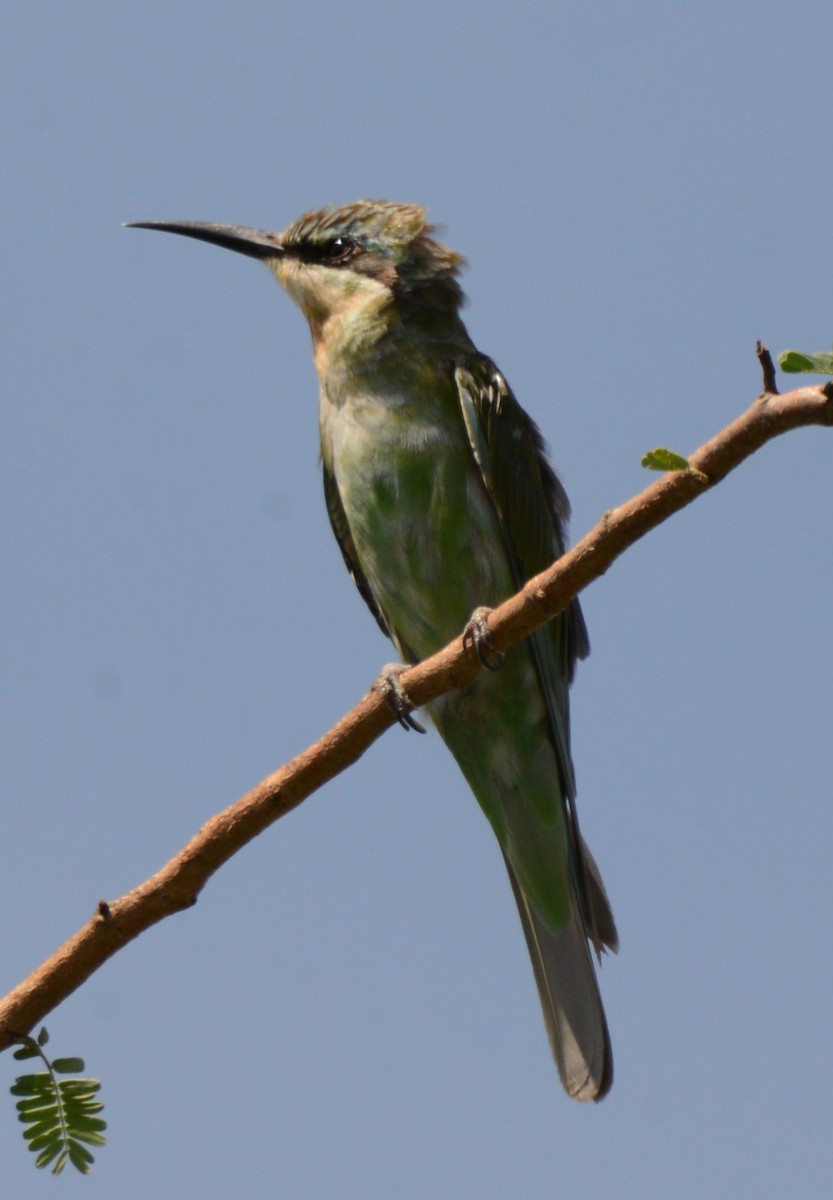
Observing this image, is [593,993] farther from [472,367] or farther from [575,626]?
[472,367]

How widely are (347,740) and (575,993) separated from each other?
2083 millimetres

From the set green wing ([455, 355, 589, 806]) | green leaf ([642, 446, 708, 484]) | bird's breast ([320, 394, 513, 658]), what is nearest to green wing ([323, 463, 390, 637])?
bird's breast ([320, 394, 513, 658])

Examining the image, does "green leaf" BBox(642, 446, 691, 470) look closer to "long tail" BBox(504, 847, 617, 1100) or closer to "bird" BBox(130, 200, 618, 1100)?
"bird" BBox(130, 200, 618, 1100)

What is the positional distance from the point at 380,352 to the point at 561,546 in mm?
1031

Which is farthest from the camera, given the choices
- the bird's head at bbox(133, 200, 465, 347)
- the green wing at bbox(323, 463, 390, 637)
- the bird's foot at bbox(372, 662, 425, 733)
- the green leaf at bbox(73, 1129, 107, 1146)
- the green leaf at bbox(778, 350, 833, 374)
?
the green wing at bbox(323, 463, 390, 637)

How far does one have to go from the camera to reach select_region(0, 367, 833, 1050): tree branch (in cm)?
287

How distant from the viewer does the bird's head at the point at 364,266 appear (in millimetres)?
5752

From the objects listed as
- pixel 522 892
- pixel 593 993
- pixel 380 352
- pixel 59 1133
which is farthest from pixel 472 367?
pixel 59 1133

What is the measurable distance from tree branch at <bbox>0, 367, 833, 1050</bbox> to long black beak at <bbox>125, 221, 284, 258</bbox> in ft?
10.1

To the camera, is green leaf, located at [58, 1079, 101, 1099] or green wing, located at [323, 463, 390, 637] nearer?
green leaf, located at [58, 1079, 101, 1099]

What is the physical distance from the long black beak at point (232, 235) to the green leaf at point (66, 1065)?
4.10 metres

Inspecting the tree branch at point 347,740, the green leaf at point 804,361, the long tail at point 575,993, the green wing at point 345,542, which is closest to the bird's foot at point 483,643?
the tree branch at point 347,740

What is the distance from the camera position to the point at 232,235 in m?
6.30

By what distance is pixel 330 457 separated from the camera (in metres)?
5.64
